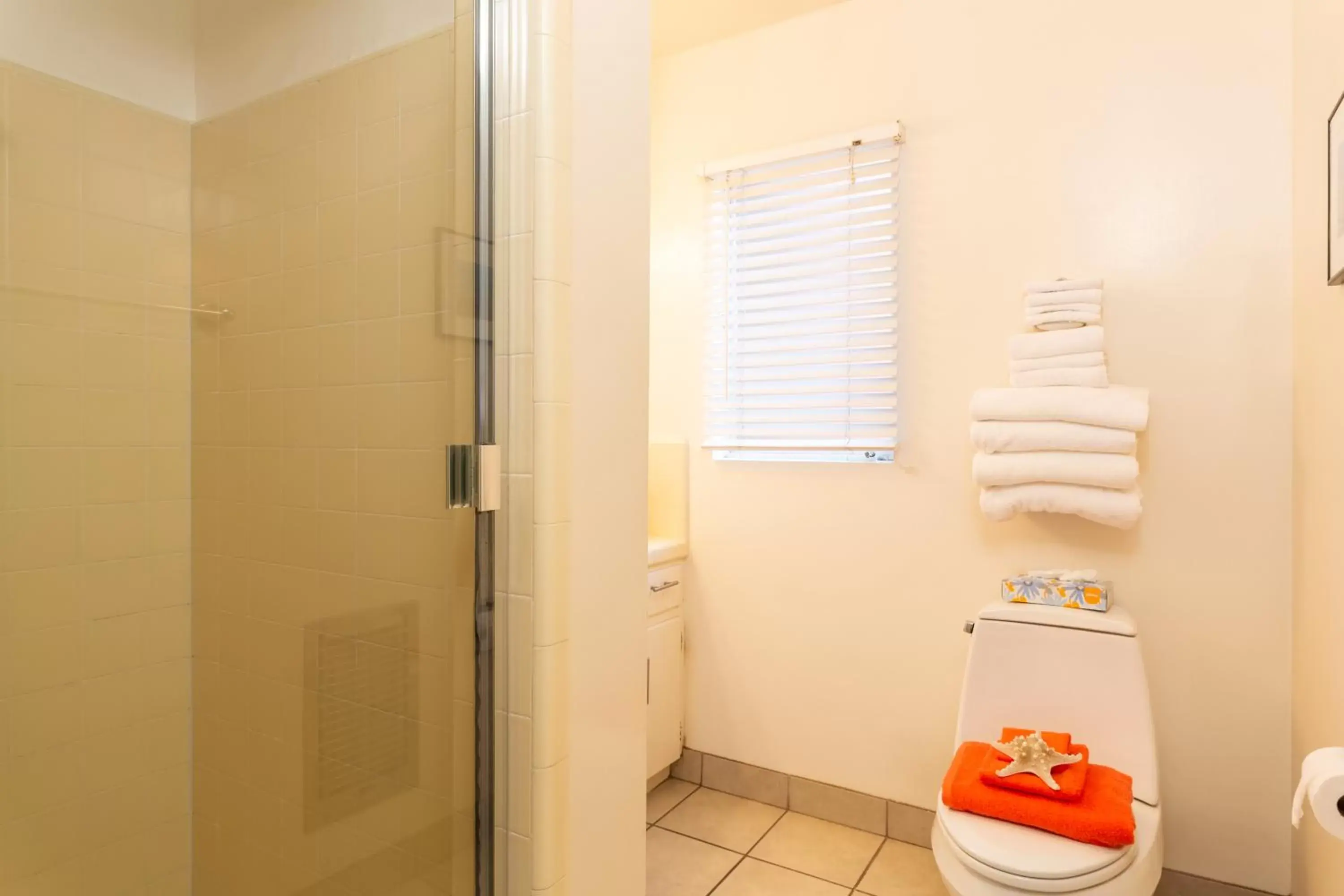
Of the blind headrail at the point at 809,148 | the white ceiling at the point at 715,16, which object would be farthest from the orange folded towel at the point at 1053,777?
the white ceiling at the point at 715,16

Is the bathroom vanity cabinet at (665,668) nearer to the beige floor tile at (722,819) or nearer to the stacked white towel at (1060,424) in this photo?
the beige floor tile at (722,819)

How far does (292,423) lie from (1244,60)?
2299mm

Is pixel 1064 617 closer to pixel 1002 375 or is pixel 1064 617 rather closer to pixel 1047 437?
pixel 1047 437

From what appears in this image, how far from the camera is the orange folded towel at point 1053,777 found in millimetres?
1647

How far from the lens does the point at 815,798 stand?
2529mm

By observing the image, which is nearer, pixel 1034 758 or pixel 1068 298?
pixel 1034 758

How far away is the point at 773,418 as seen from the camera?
260cm

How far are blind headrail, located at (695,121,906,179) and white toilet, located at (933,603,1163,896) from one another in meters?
Answer: 1.39

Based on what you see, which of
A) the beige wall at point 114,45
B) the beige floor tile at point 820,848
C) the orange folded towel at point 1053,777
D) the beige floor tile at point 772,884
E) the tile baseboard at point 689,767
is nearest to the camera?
the beige wall at point 114,45

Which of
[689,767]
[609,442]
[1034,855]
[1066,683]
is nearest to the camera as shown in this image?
[609,442]

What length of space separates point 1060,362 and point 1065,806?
1055 mm

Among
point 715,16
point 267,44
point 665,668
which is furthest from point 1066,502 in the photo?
point 267,44

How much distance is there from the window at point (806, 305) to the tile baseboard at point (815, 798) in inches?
40.9

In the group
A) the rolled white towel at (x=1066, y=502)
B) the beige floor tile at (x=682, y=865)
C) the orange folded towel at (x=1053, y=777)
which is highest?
the rolled white towel at (x=1066, y=502)
